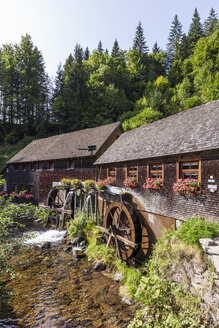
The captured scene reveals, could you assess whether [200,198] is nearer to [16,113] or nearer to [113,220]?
[113,220]

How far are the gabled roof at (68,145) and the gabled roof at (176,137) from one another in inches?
148

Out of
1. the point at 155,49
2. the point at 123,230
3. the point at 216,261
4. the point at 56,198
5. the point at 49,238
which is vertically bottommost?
the point at 49,238

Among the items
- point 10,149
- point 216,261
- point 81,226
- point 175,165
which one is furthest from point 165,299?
point 10,149

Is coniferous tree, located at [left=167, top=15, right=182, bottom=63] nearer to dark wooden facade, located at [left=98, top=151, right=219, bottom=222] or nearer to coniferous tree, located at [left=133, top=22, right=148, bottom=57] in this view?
coniferous tree, located at [left=133, top=22, right=148, bottom=57]

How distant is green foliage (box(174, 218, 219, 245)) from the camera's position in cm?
478

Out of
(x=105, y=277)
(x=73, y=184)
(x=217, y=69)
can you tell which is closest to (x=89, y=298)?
(x=105, y=277)

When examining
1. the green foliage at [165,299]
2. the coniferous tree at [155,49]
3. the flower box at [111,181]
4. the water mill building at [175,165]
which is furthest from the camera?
the coniferous tree at [155,49]

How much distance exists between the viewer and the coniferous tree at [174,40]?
129ft

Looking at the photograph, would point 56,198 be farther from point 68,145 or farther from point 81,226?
point 81,226

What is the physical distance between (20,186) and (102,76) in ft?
73.5

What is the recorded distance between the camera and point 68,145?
18.4 m

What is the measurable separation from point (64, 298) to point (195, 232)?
4512mm

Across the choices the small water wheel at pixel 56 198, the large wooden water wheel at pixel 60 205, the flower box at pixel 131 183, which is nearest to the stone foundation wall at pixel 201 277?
the flower box at pixel 131 183

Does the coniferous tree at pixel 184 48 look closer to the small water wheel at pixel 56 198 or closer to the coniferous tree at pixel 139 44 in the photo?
the coniferous tree at pixel 139 44
